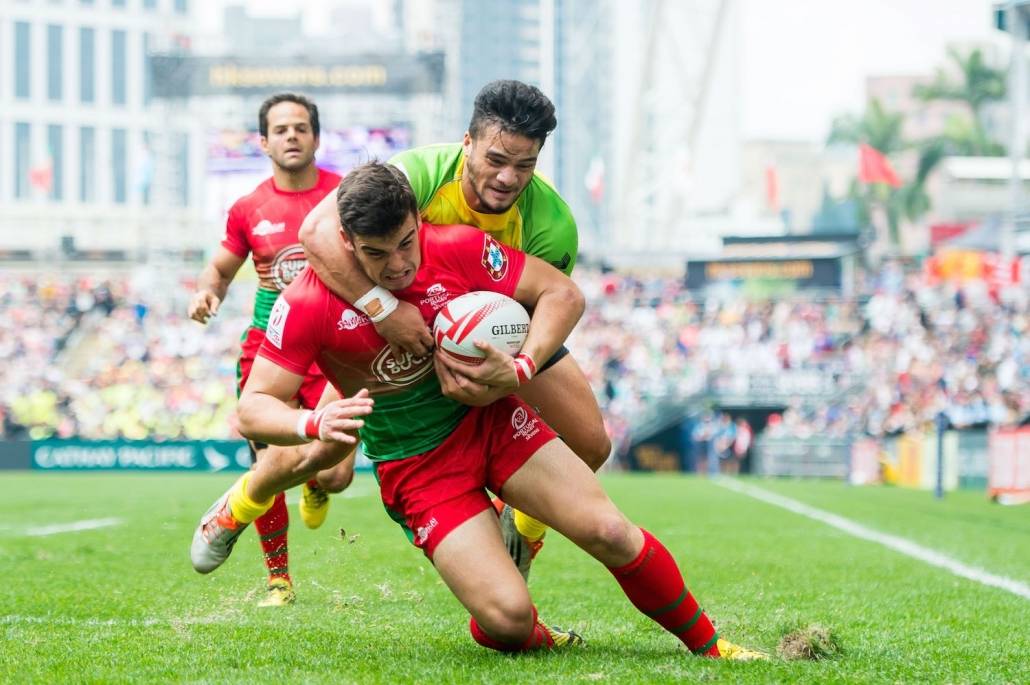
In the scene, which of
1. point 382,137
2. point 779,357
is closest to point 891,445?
point 779,357

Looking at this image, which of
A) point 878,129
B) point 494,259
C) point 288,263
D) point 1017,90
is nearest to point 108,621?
point 288,263

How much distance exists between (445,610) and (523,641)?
158cm

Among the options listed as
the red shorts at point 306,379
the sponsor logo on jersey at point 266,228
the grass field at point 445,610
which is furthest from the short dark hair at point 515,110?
the red shorts at point 306,379

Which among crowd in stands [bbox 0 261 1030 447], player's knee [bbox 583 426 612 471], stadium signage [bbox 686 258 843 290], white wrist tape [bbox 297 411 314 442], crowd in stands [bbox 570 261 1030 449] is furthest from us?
stadium signage [bbox 686 258 843 290]

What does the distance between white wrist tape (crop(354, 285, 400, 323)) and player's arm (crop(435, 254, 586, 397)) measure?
0.89ft

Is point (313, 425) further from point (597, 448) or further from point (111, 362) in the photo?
point (111, 362)

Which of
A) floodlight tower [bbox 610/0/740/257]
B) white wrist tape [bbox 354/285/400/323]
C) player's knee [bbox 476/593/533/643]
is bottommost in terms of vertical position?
player's knee [bbox 476/593/533/643]

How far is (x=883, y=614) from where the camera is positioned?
659 cm

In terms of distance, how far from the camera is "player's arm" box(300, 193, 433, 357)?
5.12 m

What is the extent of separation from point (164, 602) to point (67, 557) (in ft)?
9.35

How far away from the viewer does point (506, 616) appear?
507cm

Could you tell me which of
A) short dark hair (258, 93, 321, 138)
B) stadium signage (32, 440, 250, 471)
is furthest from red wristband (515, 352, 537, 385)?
stadium signage (32, 440, 250, 471)

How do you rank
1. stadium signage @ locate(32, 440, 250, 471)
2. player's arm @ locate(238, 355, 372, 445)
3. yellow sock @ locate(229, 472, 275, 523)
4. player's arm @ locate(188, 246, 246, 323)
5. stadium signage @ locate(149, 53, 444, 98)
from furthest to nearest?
1. stadium signage @ locate(149, 53, 444, 98)
2. stadium signage @ locate(32, 440, 250, 471)
3. player's arm @ locate(188, 246, 246, 323)
4. yellow sock @ locate(229, 472, 275, 523)
5. player's arm @ locate(238, 355, 372, 445)

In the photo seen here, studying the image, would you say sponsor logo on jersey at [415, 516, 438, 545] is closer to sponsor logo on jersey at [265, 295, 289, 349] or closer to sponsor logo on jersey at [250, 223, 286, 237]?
sponsor logo on jersey at [265, 295, 289, 349]
